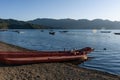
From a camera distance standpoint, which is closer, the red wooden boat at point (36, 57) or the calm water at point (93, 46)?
the red wooden boat at point (36, 57)

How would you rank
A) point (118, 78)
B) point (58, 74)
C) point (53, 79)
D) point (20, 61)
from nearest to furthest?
point (53, 79)
point (58, 74)
point (118, 78)
point (20, 61)

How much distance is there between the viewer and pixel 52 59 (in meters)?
30.0

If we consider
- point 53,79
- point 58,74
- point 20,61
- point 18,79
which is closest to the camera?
point 18,79

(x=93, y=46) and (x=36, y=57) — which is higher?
(x=36, y=57)

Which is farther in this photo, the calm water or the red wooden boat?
the calm water

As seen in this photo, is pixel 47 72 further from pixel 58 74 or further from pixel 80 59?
pixel 80 59

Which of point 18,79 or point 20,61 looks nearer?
point 18,79

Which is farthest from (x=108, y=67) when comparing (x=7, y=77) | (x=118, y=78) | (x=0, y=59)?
(x=7, y=77)

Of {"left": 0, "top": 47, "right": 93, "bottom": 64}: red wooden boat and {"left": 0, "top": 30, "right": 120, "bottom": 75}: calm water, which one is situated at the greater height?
{"left": 0, "top": 47, "right": 93, "bottom": 64}: red wooden boat

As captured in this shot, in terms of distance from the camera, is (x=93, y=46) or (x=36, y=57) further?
(x=93, y=46)

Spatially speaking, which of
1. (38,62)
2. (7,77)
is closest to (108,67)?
(38,62)

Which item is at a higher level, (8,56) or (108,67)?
(8,56)

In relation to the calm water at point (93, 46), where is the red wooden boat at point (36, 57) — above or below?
above

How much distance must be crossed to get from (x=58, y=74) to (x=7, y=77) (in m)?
5.53
